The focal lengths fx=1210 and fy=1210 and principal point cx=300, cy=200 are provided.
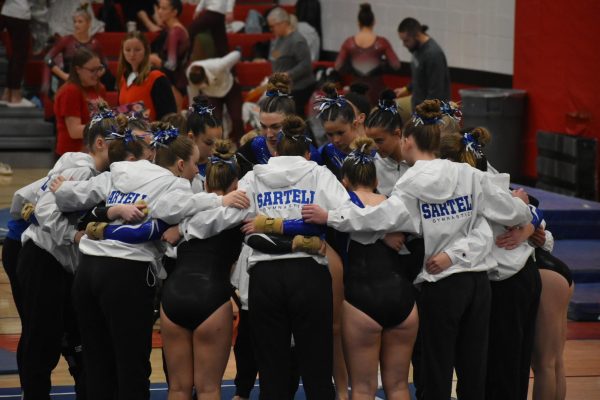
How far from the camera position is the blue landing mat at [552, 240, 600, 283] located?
8766 mm

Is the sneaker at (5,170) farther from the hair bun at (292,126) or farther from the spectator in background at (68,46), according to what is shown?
the hair bun at (292,126)

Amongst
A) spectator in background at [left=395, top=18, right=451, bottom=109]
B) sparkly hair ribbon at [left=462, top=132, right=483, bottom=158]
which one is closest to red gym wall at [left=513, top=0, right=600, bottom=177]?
spectator in background at [left=395, top=18, right=451, bottom=109]

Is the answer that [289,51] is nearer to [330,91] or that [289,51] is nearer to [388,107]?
[330,91]

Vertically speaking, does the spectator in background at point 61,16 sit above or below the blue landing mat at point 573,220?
above

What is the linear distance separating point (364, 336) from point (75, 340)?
5.69 ft

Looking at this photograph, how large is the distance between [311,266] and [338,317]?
0.61m

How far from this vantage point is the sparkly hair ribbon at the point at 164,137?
563 centimetres

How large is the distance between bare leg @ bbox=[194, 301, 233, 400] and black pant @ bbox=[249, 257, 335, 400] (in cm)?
12

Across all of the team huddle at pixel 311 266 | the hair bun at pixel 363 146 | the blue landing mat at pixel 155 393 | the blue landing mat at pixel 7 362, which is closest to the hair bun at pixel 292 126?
the team huddle at pixel 311 266

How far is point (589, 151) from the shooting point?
11.2 m

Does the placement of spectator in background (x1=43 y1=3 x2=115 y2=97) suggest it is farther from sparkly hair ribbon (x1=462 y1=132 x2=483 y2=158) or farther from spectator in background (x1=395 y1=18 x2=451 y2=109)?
sparkly hair ribbon (x1=462 y1=132 x2=483 y2=158)

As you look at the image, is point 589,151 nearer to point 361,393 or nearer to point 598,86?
point 598,86

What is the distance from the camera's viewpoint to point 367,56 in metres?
12.9

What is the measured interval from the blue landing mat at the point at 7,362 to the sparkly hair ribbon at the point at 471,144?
3.10m
